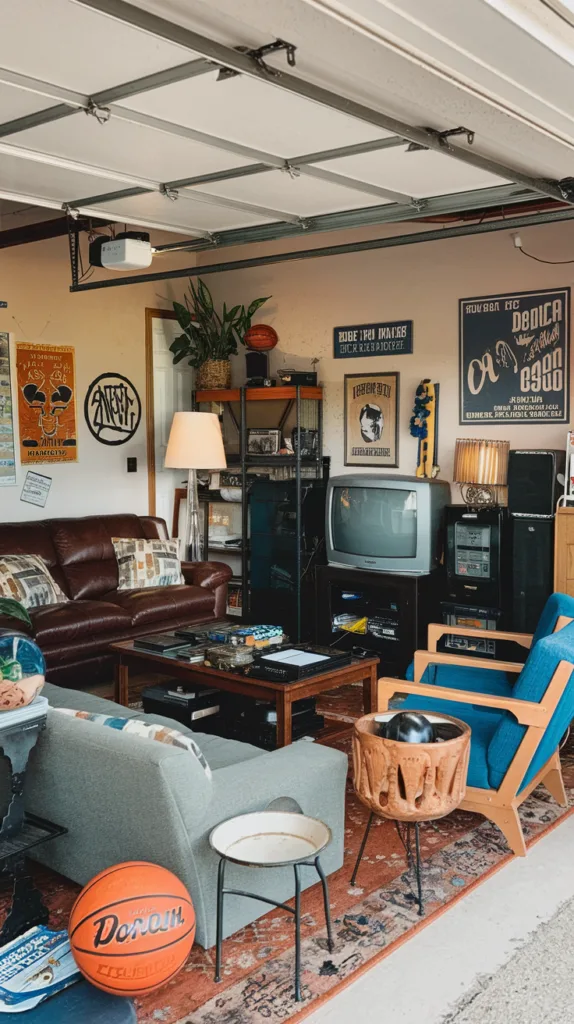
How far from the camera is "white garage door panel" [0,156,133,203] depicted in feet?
12.3

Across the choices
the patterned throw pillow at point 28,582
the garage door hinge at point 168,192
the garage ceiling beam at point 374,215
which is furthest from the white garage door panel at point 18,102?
the patterned throw pillow at point 28,582

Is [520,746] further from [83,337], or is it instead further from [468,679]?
[83,337]

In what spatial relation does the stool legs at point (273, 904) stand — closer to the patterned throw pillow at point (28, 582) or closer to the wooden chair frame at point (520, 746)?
the wooden chair frame at point (520, 746)

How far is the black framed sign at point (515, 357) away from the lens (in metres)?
5.71

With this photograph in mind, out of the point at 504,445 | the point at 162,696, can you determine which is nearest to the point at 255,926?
the point at 162,696

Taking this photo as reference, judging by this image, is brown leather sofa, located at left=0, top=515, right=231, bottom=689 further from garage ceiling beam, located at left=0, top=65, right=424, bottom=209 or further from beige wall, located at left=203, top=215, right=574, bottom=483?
garage ceiling beam, located at left=0, top=65, right=424, bottom=209

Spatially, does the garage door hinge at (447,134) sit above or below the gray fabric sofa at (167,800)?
above

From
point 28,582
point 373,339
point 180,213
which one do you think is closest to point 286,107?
point 180,213

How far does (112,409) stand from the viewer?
7.01m

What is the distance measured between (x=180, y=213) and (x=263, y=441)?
8.42 feet

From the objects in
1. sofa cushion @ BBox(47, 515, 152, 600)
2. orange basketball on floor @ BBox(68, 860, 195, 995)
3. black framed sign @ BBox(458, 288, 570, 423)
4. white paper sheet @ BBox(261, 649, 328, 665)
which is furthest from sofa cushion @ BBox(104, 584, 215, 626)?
orange basketball on floor @ BBox(68, 860, 195, 995)

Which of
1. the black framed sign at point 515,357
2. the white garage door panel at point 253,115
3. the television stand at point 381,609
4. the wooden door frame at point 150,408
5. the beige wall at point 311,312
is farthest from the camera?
the wooden door frame at point 150,408

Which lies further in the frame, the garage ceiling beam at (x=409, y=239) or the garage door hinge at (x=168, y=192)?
the garage ceiling beam at (x=409, y=239)

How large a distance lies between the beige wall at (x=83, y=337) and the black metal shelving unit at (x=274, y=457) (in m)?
0.71
